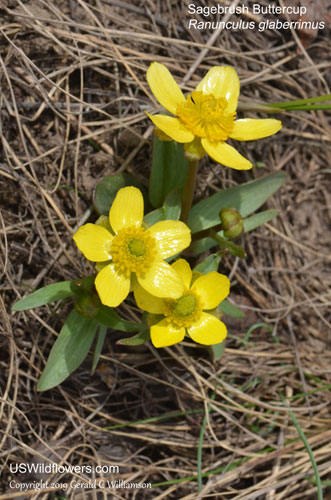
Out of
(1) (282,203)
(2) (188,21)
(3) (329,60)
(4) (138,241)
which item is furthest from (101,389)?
(3) (329,60)

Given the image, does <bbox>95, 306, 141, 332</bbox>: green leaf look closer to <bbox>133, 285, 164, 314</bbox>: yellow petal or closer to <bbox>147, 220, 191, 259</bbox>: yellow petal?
<bbox>133, 285, 164, 314</bbox>: yellow petal

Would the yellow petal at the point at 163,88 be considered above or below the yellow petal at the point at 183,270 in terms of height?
above

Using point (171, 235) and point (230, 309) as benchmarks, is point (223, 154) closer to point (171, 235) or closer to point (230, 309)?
point (171, 235)

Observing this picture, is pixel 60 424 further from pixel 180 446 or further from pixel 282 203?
pixel 282 203

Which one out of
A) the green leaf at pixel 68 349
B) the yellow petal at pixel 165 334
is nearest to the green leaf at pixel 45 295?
the green leaf at pixel 68 349

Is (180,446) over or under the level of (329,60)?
under

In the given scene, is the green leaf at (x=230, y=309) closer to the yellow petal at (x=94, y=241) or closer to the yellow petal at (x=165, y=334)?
the yellow petal at (x=165, y=334)

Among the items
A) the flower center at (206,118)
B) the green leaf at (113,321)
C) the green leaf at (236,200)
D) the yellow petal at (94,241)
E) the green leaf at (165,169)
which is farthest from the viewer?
the green leaf at (236,200)
